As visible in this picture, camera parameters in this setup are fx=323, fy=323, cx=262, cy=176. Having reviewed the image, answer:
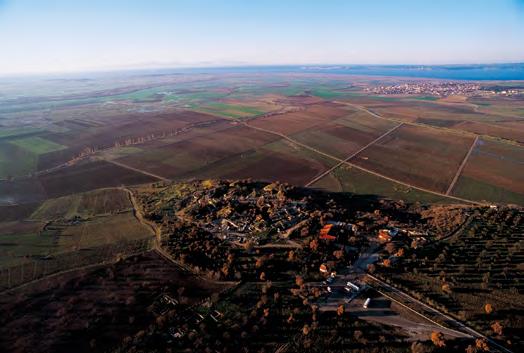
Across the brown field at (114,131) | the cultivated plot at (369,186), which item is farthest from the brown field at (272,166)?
the brown field at (114,131)

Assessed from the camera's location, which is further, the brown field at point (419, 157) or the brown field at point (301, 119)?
the brown field at point (301, 119)

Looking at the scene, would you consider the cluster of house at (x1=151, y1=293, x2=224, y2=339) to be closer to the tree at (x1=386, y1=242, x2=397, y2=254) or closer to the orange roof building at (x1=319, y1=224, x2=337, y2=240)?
the orange roof building at (x1=319, y1=224, x2=337, y2=240)

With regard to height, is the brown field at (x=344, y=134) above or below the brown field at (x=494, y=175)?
above

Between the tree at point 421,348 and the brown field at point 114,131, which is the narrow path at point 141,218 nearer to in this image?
the tree at point 421,348

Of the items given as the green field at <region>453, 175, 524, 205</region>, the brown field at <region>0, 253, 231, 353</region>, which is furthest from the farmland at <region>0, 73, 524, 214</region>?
the brown field at <region>0, 253, 231, 353</region>

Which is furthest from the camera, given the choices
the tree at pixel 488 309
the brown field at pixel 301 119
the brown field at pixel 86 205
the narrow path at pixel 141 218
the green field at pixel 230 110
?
the green field at pixel 230 110

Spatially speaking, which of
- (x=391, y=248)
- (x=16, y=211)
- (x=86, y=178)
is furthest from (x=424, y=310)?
(x=86, y=178)

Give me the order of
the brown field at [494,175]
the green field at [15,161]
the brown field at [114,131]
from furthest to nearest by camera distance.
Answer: the brown field at [114,131]
the green field at [15,161]
the brown field at [494,175]

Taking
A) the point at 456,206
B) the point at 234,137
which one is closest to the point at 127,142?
the point at 234,137
